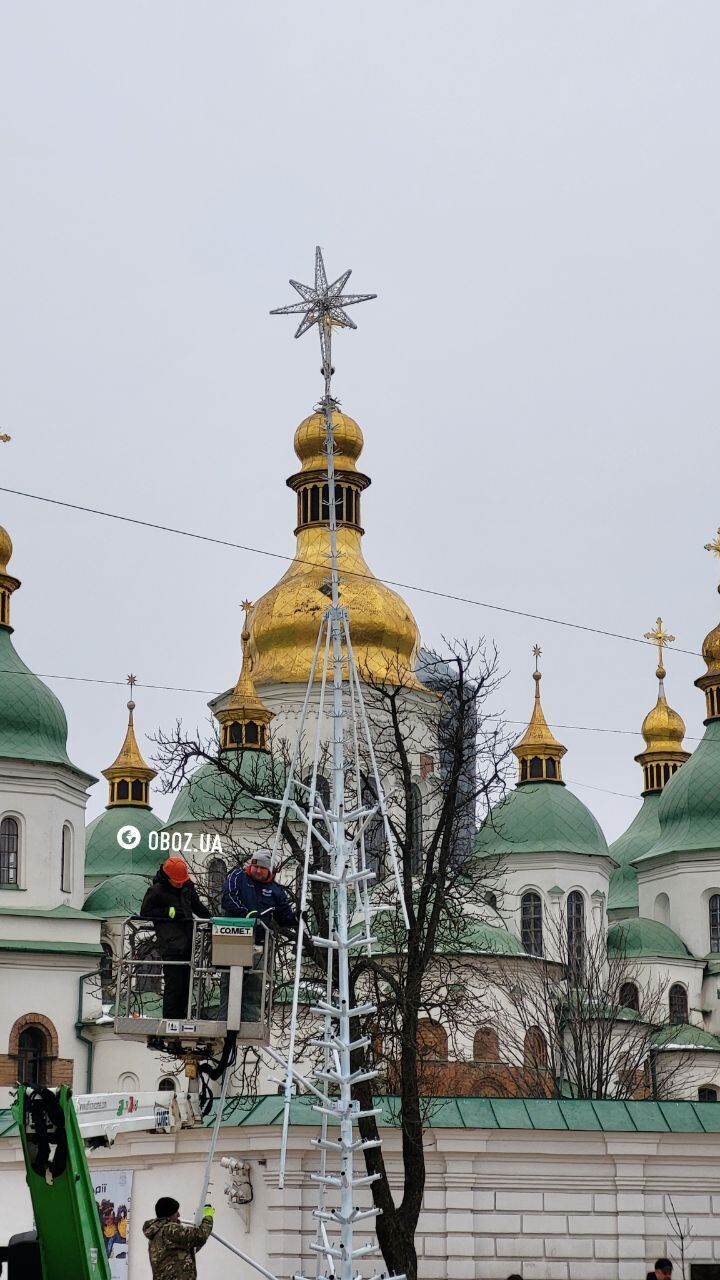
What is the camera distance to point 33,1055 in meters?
54.0

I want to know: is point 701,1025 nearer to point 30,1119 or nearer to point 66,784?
point 66,784

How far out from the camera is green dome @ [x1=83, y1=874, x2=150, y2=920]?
195ft

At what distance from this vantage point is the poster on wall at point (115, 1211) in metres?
25.2

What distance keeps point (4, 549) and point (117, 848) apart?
12616 millimetres

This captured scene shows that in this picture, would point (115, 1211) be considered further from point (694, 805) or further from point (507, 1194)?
point (694, 805)

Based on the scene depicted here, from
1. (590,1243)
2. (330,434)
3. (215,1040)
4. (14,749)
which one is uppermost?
(14,749)

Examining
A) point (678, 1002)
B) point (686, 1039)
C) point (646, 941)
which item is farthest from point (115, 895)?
point (678, 1002)

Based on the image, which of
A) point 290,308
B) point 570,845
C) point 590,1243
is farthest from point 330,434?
point 570,845

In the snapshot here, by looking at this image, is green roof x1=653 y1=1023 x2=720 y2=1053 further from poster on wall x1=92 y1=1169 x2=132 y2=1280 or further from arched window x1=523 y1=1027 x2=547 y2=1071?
poster on wall x1=92 y1=1169 x2=132 y2=1280

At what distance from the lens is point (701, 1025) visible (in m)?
64.4

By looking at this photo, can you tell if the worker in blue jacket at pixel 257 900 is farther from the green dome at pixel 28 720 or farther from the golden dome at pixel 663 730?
the golden dome at pixel 663 730

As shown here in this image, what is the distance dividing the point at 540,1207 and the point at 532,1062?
86.1 ft

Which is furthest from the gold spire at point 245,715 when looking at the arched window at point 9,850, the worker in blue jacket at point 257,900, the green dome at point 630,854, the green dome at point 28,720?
the worker in blue jacket at point 257,900

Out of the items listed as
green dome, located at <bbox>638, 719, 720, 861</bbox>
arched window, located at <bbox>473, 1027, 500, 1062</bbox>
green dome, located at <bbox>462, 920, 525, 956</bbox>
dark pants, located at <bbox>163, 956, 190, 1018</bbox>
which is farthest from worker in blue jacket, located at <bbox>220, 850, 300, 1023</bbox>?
green dome, located at <bbox>638, 719, 720, 861</bbox>
